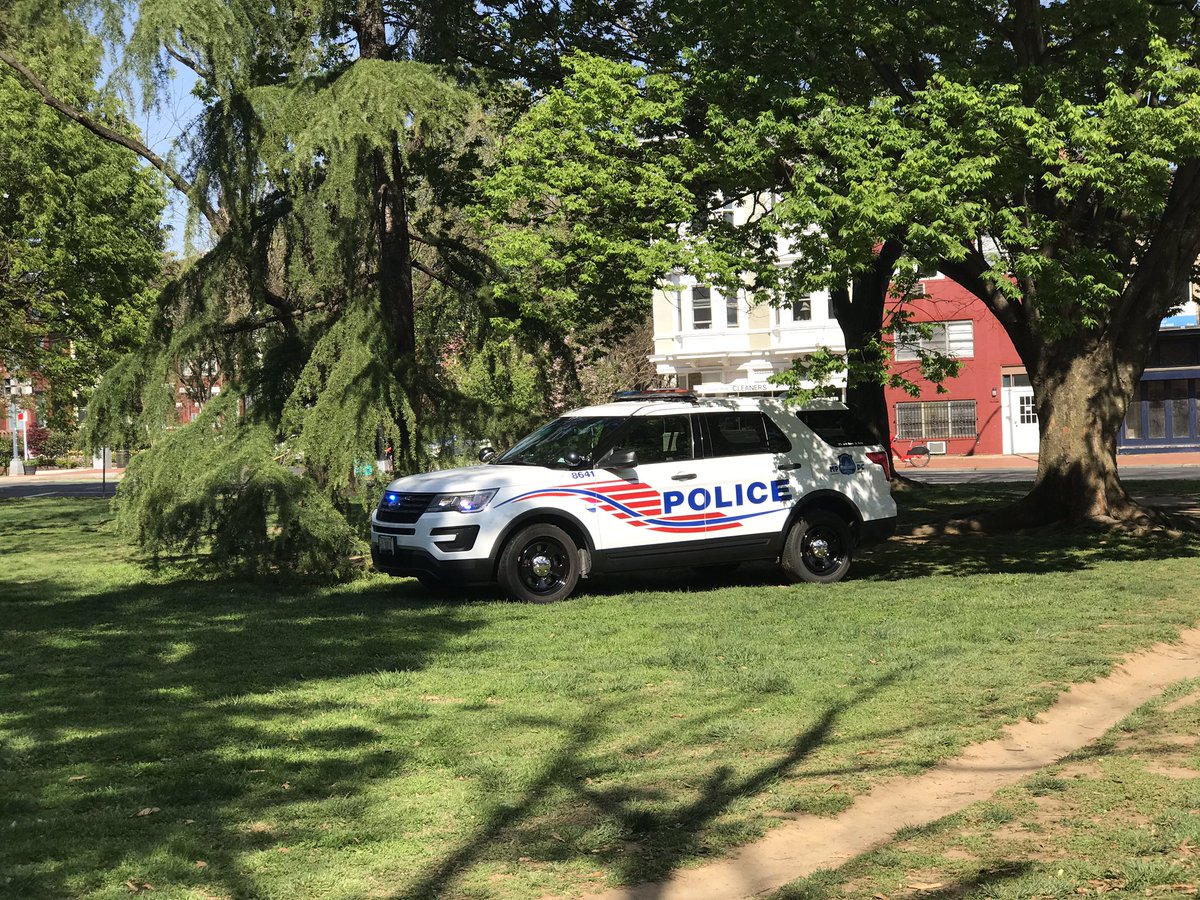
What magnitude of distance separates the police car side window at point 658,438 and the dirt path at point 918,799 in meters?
5.36

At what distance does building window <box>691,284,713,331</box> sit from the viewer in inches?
2048

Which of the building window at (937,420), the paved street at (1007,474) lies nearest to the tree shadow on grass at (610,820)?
the paved street at (1007,474)

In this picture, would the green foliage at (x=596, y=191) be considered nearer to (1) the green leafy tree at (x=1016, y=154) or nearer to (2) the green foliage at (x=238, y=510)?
(1) the green leafy tree at (x=1016, y=154)

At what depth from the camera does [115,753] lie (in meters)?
6.71

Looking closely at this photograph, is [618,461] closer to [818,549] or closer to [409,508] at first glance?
[409,508]

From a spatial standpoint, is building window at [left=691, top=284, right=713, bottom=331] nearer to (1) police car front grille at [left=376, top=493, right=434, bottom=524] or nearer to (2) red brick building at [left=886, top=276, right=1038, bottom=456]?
(2) red brick building at [left=886, top=276, right=1038, bottom=456]

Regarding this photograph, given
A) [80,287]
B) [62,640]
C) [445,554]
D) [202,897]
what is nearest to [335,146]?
[445,554]

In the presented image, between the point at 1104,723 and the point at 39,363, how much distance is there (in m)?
32.2

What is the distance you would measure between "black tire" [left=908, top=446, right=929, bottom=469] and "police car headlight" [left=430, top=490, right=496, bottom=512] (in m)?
34.5

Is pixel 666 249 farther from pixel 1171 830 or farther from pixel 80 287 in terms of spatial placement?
pixel 80 287

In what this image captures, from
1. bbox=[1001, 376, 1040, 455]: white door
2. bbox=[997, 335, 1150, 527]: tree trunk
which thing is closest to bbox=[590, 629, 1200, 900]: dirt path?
bbox=[997, 335, 1150, 527]: tree trunk

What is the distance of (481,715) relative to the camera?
7.63 metres

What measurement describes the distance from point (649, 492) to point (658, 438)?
598 millimetres

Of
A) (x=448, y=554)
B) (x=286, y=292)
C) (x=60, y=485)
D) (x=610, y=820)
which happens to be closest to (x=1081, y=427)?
(x=448, y=554)
